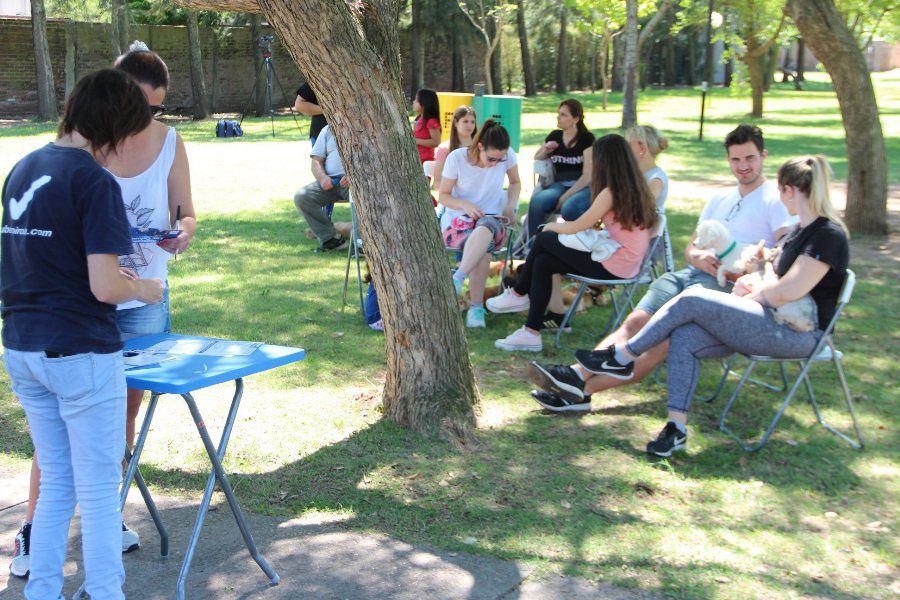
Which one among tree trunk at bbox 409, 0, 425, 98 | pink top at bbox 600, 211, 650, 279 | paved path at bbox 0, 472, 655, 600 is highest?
tree trunk at bbox 409, 0, 425, 98

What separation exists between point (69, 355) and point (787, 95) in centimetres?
3993

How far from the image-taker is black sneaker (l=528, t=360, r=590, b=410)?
491cm

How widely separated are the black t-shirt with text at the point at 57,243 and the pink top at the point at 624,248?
3717mm

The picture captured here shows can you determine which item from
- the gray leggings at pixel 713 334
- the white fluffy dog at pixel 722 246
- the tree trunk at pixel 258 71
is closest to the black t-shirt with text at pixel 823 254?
the gray leggings at pixel 713 334

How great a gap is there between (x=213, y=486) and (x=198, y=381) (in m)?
0.54

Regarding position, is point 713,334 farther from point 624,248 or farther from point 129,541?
point 129,541

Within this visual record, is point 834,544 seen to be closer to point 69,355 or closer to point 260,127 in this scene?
point 69,355

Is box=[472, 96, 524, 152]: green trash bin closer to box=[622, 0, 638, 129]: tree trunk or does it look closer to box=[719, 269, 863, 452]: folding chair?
box=[622, 0, 638, 129]: tree trunk

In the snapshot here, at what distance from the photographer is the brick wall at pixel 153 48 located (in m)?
27.0

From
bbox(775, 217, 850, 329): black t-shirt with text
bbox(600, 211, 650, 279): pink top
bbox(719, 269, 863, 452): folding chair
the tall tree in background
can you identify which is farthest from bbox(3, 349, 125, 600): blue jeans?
bbox(600, 211, 650, 279): pink top

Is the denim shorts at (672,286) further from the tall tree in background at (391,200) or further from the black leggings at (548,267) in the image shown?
the tall tree in background at (391,200)

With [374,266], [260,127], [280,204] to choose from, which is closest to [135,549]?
[374,266]

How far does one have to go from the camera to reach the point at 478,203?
711 cm

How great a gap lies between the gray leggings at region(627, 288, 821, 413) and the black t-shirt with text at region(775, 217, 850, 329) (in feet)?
0.54
